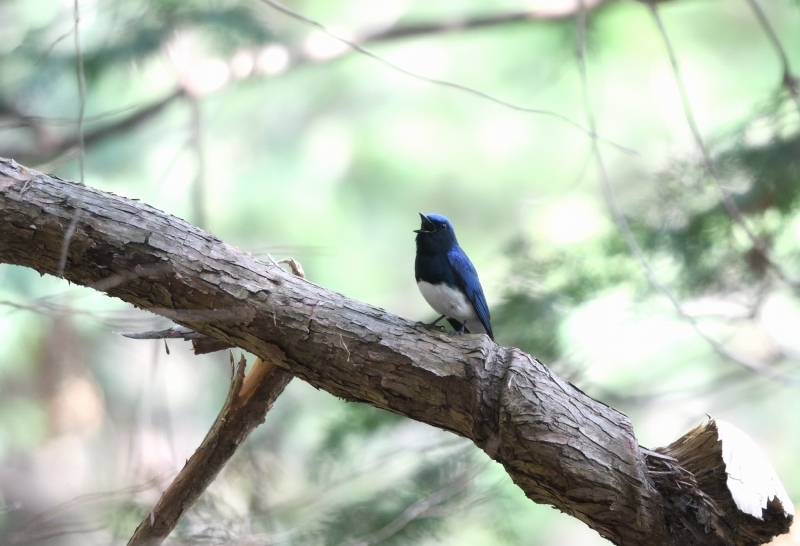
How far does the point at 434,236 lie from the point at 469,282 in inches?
10.2

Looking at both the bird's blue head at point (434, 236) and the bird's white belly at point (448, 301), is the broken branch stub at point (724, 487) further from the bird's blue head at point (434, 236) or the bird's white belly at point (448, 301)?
the bird's blue head at point (434, 236)

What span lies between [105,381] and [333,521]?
2.82 meters

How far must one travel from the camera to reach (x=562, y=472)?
7.35ft

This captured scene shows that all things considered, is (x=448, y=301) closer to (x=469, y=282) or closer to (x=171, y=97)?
(x=469, y=282)

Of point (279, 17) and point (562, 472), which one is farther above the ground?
point (279, 17)

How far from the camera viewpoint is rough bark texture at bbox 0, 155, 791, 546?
88.5 inches

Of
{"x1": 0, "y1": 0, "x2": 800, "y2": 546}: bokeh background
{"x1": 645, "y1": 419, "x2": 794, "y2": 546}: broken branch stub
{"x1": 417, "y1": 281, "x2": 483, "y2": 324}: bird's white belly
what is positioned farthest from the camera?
{"x1": 0, "y1": 0, "x2": 800, "y2": 546}: bokeh background

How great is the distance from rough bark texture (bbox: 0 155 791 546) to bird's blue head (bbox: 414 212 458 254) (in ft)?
2.93

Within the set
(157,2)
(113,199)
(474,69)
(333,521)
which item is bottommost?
(333,521)

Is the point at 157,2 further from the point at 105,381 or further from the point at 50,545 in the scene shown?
the point at 50,545

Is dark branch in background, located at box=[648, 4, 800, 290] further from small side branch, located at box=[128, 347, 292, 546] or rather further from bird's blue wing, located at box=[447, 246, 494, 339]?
small side branch, located at box=[128, 347, 292, 546]

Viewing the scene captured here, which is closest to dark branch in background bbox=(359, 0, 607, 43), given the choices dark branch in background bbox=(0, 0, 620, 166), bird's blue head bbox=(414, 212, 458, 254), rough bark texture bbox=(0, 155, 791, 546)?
dark branch in background bbox=(0, 0, 620, 166)

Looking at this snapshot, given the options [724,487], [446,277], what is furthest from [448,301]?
[724,487]

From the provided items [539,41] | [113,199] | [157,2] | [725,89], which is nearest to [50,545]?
[157,2]
